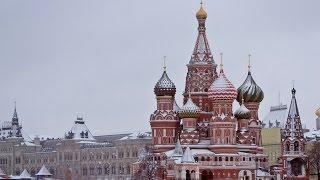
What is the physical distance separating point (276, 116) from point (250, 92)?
2554 centimetres

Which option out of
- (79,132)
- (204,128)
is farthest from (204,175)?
(79,132)

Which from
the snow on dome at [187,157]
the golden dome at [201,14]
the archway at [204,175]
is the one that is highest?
the golden dome at [201,14]

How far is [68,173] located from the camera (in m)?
107

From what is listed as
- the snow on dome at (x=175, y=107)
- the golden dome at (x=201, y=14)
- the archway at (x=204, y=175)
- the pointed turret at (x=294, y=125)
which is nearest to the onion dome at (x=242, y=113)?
the pointed turret at (x=294, y=125)

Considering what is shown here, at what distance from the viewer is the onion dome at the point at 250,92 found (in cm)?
6712

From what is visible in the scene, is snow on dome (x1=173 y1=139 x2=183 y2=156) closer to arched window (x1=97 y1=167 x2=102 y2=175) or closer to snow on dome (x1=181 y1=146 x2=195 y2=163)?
snow on dome (x1=181 y1=146 x2=195 y2=163)

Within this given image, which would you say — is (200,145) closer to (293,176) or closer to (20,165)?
(293,176)

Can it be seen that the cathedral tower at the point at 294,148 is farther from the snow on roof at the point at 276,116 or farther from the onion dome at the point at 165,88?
the snow on roof at the point at 276,116

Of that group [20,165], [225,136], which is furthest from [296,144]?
[20,165]

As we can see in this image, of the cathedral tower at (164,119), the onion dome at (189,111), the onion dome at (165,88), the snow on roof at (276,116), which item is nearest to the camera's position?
the onion dome at (189,111)

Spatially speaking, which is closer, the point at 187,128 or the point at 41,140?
the point at 187,128

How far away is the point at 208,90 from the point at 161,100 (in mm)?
2997

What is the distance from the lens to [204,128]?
63500mm

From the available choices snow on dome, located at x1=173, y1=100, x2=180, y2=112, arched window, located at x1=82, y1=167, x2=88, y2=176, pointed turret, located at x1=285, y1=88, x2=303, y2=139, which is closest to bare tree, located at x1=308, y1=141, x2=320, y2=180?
pointed turret, located at x1=285, y1=88, x2=303, y2=139
